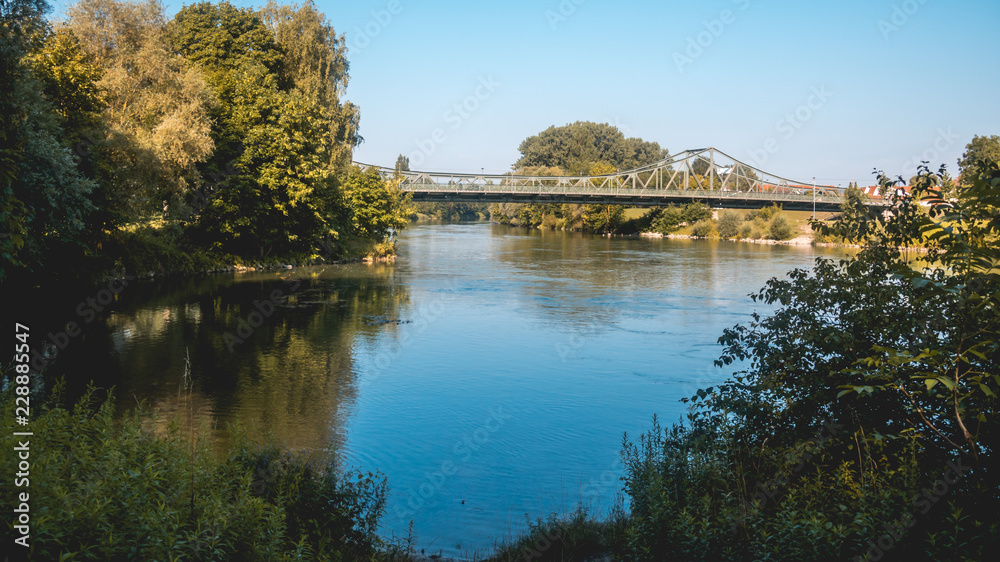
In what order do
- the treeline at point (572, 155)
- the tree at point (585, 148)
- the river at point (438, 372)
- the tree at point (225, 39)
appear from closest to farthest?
the river at point (438, 372) → the tree at point (225, 39) → the treeline at point (572, 155) → the tree at point (585, 148)

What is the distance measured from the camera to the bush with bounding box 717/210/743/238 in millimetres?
72812

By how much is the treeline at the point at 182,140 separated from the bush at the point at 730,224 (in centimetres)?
4199

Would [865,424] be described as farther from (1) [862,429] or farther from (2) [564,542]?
(2) [564,542]

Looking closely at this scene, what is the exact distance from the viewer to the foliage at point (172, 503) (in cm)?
446

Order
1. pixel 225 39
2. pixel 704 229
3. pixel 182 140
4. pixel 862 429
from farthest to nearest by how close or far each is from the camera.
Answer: pixel 704 229, pixel 225 39, pixel 182 140, pixel 862 429

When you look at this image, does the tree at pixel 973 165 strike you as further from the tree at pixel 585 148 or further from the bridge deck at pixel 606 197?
the tree at pixel 585 148

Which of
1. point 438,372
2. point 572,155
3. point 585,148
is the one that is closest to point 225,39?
point 438,372

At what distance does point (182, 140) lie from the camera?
26.4 m

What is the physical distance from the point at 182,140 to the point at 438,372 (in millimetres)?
17108

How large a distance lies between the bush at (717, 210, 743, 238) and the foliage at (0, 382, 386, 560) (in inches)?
2788

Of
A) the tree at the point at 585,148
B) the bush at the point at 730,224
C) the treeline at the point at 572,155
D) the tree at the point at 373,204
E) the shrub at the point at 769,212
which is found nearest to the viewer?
the tree at the point at 373,204

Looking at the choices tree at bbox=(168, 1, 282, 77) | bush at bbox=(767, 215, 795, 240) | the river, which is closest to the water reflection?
the river

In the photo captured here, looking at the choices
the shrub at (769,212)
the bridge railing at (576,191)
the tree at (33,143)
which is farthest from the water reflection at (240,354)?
the shrub at (769,212)

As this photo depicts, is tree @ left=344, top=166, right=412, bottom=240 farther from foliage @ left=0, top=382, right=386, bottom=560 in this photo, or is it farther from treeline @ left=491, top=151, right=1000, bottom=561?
treeline @ left=491, top=151, right=1000, bottom=561
